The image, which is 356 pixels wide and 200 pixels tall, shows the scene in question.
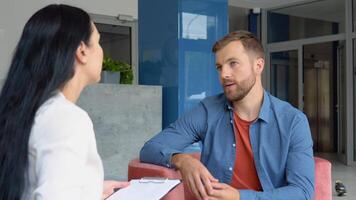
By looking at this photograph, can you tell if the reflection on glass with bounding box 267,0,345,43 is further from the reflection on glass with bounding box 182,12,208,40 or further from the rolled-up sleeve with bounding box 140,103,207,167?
the rolled-up sleeve with bounding box 140,103,207,167

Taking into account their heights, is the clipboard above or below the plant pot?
below

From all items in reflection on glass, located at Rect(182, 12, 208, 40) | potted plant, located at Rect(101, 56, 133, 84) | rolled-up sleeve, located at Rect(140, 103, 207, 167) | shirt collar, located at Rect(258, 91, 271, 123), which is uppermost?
reflection on glass, located at Rect(182, 12, 208, 40)

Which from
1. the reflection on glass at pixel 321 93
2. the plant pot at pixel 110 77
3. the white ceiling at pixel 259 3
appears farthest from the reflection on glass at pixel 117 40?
the reflection on glass at pixel 321 93

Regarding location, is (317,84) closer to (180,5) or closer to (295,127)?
(180,5)

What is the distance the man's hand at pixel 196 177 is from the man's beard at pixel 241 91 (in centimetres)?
33

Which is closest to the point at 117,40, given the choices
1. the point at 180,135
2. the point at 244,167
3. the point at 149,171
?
the point at 180,135

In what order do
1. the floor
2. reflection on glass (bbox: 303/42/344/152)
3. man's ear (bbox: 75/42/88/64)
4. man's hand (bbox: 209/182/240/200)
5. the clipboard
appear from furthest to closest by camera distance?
reflection on glass (bbox: 303/42/344/152) < the floor < man's hand (bbox: 209/182/240/200) < the clipboard < man's ear (bbox: 75/42/88/64)

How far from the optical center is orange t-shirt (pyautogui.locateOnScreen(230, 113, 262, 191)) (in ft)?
6.18

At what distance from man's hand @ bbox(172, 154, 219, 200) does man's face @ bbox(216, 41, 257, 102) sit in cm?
35

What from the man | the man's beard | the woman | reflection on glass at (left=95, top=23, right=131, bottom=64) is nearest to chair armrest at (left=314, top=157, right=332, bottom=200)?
the man

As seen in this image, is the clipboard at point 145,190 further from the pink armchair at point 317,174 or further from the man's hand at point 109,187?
the pink armchair at point 317,174

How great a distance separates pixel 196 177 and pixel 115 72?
148 inches

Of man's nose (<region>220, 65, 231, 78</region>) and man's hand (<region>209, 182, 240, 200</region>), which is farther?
man's nose (<region>220, 65, 231, 78</region>)

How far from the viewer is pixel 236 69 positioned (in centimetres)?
194
